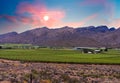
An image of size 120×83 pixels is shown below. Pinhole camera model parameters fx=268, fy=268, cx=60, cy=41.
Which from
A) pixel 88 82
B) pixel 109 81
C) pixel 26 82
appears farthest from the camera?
pixel 109 81

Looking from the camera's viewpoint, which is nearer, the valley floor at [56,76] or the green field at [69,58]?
the valley floor at [56,76]

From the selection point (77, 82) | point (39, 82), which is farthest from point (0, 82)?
point (77, 82)

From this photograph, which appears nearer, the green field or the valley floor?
the valley floor

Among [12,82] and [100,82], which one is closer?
[12,82]

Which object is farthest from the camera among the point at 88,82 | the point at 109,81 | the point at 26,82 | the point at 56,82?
the point at 109,81

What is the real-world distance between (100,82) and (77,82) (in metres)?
4.25

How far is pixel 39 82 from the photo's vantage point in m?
27.2

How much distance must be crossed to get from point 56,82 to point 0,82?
19.1 feet

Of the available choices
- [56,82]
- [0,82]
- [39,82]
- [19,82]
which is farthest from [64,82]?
[0,82]

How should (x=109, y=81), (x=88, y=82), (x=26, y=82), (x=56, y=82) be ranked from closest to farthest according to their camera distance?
(x=26, y=82)
(x=56, y=82)
(x=88, y=82)
(x=109, y=81)

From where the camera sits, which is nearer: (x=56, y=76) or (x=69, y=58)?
(x=56, y=76)

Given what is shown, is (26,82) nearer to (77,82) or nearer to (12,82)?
(12,82)

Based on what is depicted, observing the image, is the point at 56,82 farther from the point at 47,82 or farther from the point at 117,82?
the point at 117,82

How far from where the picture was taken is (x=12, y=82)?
27266 mm
